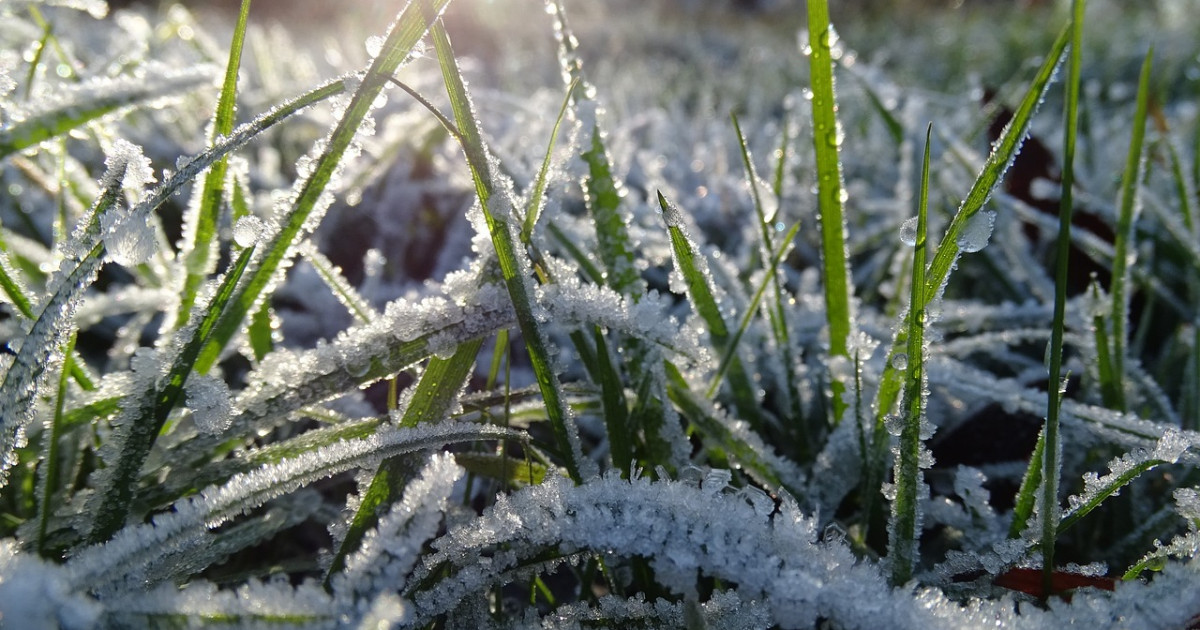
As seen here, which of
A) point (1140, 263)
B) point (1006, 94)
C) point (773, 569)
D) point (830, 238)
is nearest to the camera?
point (773, 569)

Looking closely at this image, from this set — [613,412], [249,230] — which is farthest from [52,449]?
[613,412]

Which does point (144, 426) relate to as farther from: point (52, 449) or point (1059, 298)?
point (1059, 298)

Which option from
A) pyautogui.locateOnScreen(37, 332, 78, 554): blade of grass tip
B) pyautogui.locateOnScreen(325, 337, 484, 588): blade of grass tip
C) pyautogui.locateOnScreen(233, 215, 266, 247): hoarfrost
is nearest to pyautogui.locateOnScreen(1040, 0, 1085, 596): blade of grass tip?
pyautogui.locateOnScreen(325, 337, 484, 588): blade of grass tip

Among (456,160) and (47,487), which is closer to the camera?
(47,487)

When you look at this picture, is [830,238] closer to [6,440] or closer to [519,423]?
[519,423]

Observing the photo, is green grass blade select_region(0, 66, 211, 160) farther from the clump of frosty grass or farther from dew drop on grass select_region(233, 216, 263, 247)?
dew drop on grass select_region(233, 216, 263, 247)

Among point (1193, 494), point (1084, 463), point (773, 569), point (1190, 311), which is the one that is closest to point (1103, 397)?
point (1084, 463)

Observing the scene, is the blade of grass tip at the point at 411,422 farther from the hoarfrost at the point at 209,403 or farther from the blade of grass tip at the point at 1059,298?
the blade of grass tip at the point at 1059,298
